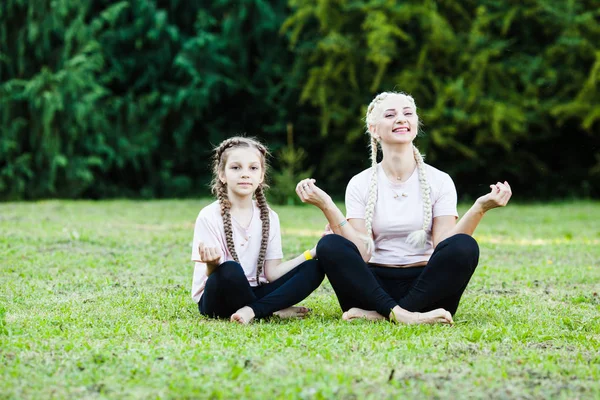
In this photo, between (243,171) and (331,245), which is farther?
(243,171)

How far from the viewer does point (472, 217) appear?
4594 millimetres

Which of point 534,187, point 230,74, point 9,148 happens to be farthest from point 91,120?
point 534,187

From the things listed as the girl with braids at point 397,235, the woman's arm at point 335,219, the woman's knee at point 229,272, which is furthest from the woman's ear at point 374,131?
the woman's knee at point 229,272

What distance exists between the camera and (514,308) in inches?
209

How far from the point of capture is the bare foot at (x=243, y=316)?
454cm

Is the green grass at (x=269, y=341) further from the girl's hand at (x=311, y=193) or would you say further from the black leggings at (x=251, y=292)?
the girl's hand at (x=311, y=193)

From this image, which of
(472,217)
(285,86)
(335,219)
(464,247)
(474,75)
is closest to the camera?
(464,247)

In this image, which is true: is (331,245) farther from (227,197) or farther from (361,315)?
(227,197)

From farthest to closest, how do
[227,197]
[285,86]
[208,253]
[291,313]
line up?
[285,86]
[227,197]
[291,313]
[208,253]

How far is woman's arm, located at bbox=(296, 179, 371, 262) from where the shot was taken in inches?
179

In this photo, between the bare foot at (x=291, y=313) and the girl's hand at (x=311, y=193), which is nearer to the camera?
the girl's hand at (x=311, y=193)

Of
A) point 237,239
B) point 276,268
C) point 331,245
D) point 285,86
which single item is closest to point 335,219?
point 331,245

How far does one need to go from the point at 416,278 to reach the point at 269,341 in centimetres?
114

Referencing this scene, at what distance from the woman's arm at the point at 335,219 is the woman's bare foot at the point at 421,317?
399 millimetres
